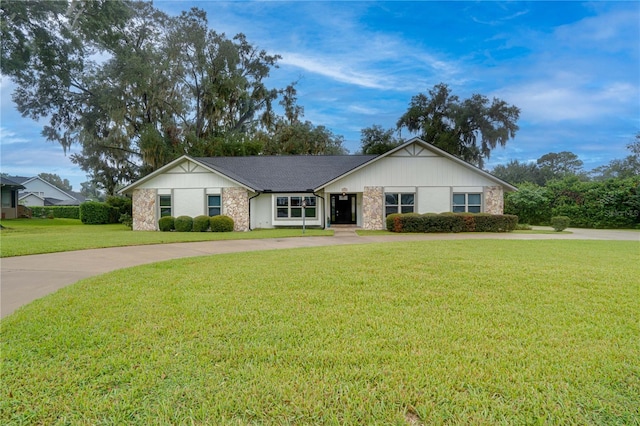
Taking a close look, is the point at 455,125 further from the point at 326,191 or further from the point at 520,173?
the point at 520,173

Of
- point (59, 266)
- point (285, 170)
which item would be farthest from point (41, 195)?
point (59, 266)

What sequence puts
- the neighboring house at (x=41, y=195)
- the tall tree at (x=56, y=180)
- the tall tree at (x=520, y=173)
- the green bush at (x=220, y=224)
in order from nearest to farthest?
the green bush at (x=220, y=224), the neighboring house at (x=41, y=195), the tall tree at (x=520, y=173), the tall tree at (x=56, y=180)

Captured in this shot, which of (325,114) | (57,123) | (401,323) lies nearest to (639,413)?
(401,323)

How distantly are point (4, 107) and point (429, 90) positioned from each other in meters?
38.4

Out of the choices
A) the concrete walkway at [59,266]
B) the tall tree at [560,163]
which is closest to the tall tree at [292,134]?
the concrete walkway at [59,266]

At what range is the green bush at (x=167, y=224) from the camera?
18.0m

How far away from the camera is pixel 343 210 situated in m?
21.7

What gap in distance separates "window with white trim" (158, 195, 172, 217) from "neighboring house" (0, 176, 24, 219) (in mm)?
18894

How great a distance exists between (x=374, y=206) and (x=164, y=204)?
12435 millimetres

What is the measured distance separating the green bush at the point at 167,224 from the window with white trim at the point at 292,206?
593 cm

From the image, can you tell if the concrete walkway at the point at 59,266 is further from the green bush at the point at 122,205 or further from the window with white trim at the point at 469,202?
the green bush at the point at 122,205

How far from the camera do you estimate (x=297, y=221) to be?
768 inches

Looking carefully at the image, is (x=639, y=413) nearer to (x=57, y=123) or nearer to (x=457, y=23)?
(x=457, y=23)

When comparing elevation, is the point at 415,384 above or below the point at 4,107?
below
